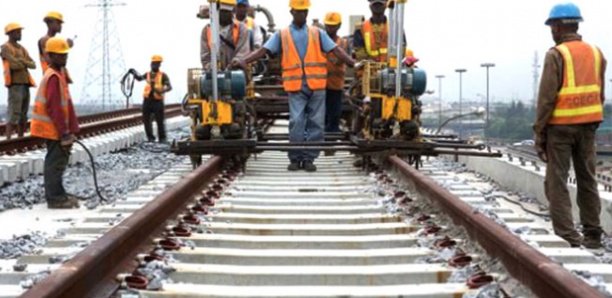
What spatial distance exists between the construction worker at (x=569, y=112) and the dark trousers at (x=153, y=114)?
9.81 m

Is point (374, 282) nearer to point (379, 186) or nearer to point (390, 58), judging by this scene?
point (379, 186)

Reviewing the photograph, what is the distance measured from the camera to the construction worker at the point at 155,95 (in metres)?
14.1

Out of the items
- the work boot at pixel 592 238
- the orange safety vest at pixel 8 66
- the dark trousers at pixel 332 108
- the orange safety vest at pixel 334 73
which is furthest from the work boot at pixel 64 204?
the orange safety vest at pixel 8 66

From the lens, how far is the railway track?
330 centimetres

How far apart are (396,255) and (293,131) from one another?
13.6 feet

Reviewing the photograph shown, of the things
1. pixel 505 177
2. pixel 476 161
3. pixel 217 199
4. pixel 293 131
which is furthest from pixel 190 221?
pixel 476 161

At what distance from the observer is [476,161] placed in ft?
33.1

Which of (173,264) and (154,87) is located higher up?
(154,87)

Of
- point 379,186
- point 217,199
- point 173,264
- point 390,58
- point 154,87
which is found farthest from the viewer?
point 154,87

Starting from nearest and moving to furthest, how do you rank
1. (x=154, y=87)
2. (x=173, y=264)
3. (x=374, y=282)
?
(x=374, y=282) → (x=173, y=264) → (x=154, y=87)

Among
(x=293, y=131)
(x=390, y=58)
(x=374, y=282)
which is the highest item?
(x=390, y=58)

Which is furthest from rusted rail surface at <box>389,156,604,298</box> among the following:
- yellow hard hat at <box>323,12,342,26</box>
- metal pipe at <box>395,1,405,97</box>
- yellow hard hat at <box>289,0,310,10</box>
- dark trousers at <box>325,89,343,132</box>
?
yellow hard hat at <box>323,12,342,26</box>

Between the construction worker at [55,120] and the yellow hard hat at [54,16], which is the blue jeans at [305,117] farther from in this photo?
the yellow hard hat at [54,16]

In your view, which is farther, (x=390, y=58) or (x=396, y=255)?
(x=390, y=58)
